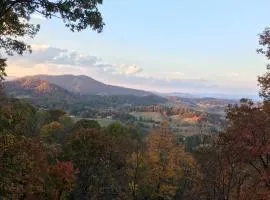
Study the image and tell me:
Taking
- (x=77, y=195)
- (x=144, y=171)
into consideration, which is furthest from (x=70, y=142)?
(x=144, y=171)

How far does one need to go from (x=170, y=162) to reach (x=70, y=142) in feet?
53.6

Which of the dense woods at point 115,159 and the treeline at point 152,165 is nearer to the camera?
the dense woods at point 115,159

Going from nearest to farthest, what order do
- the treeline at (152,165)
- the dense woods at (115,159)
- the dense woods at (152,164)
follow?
the dense woods at (115,159)
the dense woods at (152,164)
the treeline at (152,165)

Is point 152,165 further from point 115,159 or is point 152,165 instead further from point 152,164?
point 115,159

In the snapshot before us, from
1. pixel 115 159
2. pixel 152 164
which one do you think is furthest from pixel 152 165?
pixel 115 159

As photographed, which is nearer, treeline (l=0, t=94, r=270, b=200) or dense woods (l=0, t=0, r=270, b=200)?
dense woods (l=0, t=0, r=270, b=200)

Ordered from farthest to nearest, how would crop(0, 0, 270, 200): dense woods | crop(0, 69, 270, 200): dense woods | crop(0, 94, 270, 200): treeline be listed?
crop(0, 94, 270, 200): treeline → crop(0, 69, 270, 200): dense woods → crop(0, 0, 270, 200): dense woods

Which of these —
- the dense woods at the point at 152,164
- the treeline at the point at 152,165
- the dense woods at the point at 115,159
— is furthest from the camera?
the treeline at the point at 152,165

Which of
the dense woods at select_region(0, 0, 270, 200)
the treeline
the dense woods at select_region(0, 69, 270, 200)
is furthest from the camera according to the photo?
the treeline

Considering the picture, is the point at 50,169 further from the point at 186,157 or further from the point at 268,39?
the point at 268,39

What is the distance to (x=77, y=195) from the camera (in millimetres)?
60938

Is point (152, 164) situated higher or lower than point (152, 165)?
higher

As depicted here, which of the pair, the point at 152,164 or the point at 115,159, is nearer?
the point at 115,159

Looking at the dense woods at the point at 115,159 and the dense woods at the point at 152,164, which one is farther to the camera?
the dense woods at the point at 152,164
